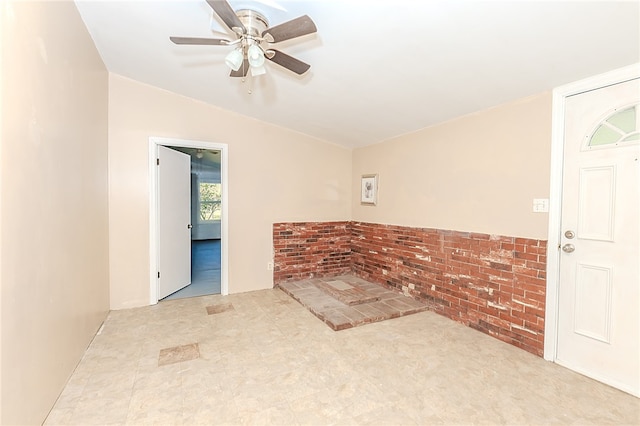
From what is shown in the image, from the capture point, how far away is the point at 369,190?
445 centimetres

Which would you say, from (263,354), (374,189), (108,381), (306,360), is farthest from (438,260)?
(108,381)

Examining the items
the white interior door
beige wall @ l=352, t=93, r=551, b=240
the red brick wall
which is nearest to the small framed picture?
beige wall @ l=352, t=93, r=551, b=240

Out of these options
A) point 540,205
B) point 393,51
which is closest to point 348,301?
point 540,205

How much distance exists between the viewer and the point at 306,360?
93.0 inches

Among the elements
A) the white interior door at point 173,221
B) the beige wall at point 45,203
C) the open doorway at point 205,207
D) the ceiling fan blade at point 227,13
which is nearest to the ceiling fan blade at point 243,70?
the ceiling fan blade at point 227,13

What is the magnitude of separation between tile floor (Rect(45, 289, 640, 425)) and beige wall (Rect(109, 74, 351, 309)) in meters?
0.95

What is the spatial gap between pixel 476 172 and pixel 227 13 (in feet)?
8.42

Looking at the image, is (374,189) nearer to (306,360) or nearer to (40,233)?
(306,360)

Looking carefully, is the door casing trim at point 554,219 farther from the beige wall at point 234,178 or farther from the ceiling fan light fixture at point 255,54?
the beige wall at point 234,178

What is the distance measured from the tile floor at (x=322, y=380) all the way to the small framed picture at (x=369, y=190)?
6.32 feet

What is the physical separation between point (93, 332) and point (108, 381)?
0.85 m

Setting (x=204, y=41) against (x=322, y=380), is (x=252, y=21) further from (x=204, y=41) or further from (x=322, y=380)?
(x=322, y=380)

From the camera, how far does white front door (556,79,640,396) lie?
77.9 inches

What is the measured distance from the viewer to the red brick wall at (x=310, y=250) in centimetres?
432
